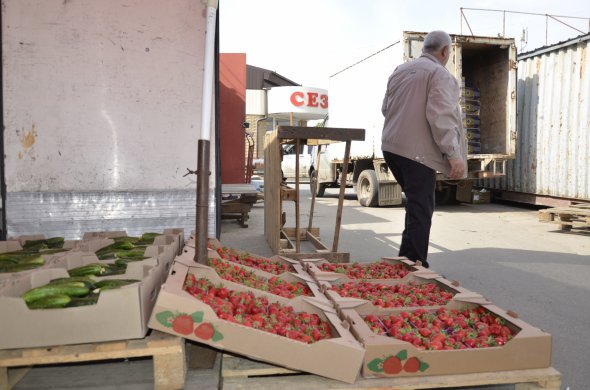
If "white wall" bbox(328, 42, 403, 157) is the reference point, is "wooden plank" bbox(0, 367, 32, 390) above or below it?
below

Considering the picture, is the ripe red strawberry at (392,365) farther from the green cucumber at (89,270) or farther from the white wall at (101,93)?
the white wall at (101,93)

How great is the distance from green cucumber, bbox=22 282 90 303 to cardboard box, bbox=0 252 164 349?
0.19 ft

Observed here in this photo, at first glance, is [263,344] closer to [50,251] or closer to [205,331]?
[205,331]

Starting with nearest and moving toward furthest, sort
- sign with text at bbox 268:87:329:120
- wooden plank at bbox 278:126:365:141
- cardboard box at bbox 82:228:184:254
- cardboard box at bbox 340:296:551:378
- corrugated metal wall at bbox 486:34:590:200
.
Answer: cardboard box at bbox 340:296:551:378 → cardboard box at bbox 82:228:184:254 → wooden plank at bbox 278:126:365:141 → corrugated metal wall at bbox 486:34:590:200 → sign with text at bbox 268:87:329:120

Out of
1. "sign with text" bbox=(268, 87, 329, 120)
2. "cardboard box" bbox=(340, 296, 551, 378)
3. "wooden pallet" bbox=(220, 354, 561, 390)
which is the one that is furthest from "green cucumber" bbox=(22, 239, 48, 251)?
"sign with text" bbox=(268, 87, 329, 120)

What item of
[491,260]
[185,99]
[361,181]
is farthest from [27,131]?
[361,181]

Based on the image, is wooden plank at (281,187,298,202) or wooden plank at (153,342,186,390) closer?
wooden plank at (153,342,186,390)

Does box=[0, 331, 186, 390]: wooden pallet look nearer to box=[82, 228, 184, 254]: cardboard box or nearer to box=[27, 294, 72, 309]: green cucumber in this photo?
box=[27, 294, 72, 309]: green cucumber

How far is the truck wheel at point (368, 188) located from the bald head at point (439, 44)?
25.7 feet

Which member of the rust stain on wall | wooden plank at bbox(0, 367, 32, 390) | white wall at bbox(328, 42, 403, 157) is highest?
white wall at bbox(328, 42, 403, 157)

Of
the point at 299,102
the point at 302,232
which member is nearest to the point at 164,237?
the point at 302,232

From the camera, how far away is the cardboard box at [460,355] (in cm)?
212

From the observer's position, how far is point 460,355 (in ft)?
7.12

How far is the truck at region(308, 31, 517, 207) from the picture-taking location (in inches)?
407
